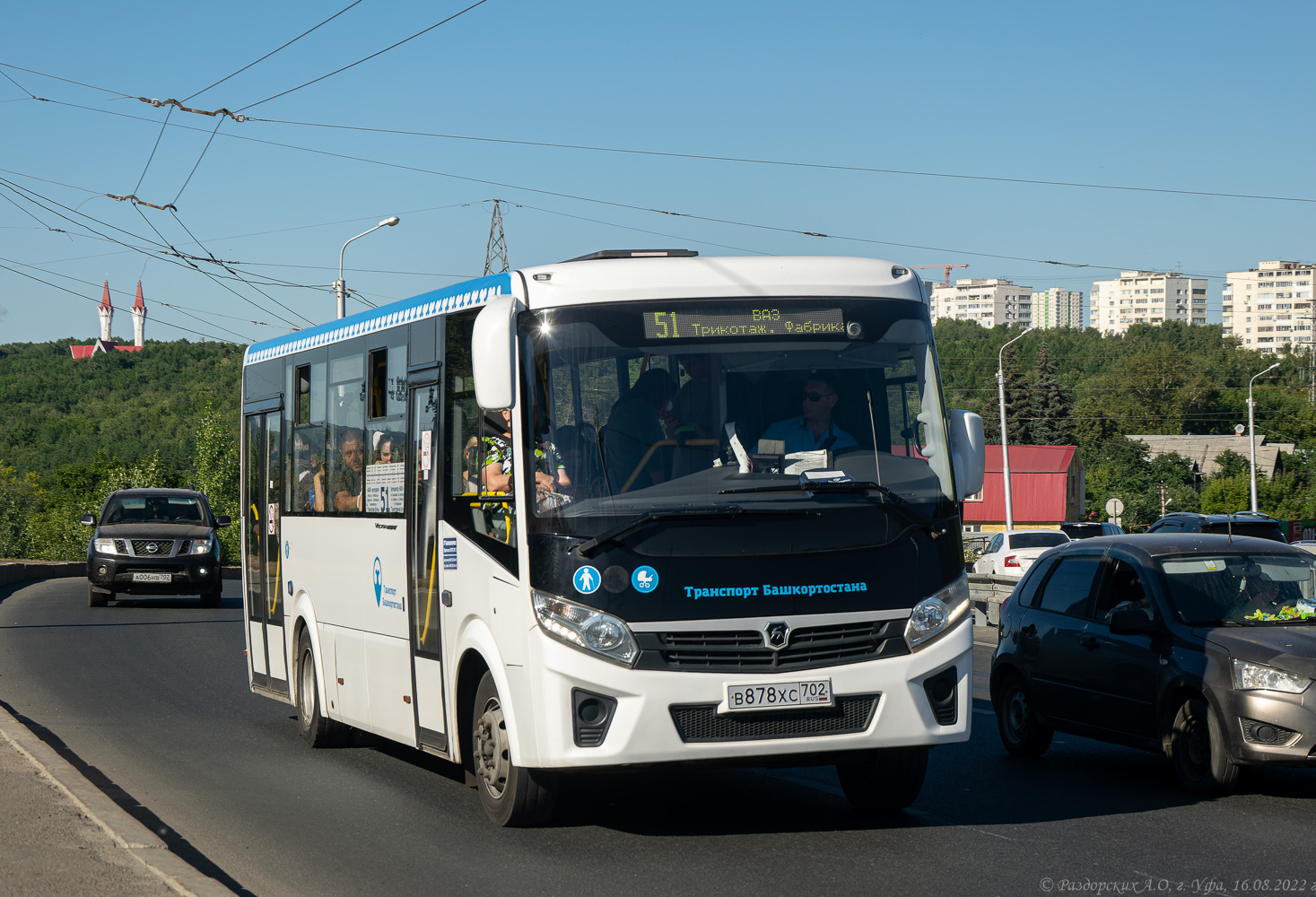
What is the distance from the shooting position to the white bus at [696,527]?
689cm

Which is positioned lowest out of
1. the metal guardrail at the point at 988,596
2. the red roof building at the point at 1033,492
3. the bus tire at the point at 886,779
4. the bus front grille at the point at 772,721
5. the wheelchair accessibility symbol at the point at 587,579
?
the red roof building at the point at 1033,492

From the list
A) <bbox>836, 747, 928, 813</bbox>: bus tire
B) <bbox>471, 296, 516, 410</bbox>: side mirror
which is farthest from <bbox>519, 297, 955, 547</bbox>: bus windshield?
<bbox>836, 747, 928, 813</bbox>: bus tire

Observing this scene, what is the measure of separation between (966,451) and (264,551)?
21.8 feet

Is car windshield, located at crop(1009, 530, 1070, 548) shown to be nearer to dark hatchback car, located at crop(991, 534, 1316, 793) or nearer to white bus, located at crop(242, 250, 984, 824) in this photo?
dark hatchback car, located at crop(991, 534, 1316, 793)

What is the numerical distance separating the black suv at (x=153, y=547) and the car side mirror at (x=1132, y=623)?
1762 centimetres

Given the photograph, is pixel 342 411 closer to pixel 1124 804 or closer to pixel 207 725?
pixel 207 725

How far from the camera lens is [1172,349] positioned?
12325 cm

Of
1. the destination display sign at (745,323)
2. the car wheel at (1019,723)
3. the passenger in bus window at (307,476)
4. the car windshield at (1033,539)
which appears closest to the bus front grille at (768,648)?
the destination display sign at (745,323)

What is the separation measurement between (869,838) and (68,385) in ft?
201

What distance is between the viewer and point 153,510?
2570 cm

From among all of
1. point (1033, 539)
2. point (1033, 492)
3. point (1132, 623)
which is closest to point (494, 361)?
point (1132, 623)

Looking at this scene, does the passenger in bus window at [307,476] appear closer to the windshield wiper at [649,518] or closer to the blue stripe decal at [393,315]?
the blue stripe decal at [393,315]

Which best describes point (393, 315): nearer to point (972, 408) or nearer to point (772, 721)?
point (772, 721)

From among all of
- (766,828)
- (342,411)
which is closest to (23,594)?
(342,411)
